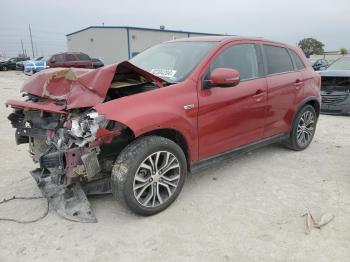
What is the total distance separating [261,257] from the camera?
2.82 metres

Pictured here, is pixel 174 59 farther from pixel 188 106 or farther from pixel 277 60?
pixel 277 60

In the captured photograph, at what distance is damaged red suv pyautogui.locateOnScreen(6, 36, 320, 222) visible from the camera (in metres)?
3.17

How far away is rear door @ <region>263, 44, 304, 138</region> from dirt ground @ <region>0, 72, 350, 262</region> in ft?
2.07

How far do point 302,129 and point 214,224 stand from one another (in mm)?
2814

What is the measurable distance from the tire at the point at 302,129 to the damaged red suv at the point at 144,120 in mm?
891

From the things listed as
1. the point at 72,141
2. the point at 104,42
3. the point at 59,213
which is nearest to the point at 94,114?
the point at 72,141

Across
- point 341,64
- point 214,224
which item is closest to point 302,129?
point 214,224

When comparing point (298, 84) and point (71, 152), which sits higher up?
point (298, 84)

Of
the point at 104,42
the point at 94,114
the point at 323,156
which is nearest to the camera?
the point at 94,114

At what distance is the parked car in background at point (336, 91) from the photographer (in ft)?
27.3

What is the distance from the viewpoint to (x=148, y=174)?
3.41 m

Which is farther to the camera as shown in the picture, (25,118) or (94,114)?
(25,118)

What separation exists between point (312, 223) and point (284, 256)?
0.66 m

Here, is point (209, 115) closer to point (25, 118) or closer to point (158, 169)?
point (158, 169)
